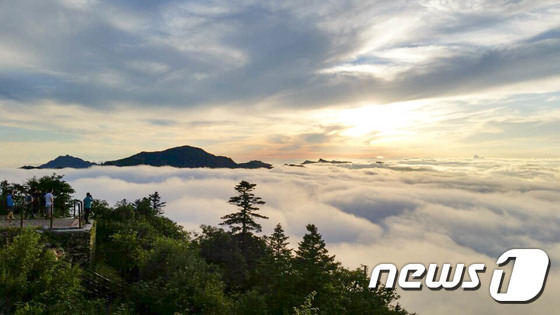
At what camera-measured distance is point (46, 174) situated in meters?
31.0

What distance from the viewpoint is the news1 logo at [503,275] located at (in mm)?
16297

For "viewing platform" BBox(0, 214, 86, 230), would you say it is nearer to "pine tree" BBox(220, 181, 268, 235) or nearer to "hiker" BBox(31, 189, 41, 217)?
"hiker" BBox(31, 189, 41, 217)

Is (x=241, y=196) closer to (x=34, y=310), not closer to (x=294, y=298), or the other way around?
(x=294, y=298)

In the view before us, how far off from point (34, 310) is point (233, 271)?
80.3 ft

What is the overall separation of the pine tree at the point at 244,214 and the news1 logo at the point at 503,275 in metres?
31.5

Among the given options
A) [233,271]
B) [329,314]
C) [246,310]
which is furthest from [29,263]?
[233,271]

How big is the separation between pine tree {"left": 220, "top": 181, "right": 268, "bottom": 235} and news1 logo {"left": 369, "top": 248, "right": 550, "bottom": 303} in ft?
103

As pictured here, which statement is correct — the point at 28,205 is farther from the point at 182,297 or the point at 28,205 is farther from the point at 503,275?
the point at 503,275

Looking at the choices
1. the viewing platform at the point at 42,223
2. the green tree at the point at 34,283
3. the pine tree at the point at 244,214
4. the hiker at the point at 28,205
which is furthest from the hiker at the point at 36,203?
the pine tree at the point at 244,214

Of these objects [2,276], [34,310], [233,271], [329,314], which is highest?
[2,276]

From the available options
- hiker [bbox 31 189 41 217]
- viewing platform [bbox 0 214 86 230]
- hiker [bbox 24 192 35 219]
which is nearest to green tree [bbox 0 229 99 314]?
viewing platform [bbox 0 214 86 230]

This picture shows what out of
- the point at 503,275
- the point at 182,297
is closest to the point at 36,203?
the point at 182,297

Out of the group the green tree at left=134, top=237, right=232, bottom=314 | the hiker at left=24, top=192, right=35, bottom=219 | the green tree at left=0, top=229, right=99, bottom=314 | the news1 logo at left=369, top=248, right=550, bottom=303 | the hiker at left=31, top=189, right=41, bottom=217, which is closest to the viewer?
the green tree at left=0, top=229, right=99, bottom=314

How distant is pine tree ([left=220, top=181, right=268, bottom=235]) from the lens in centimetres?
4834
